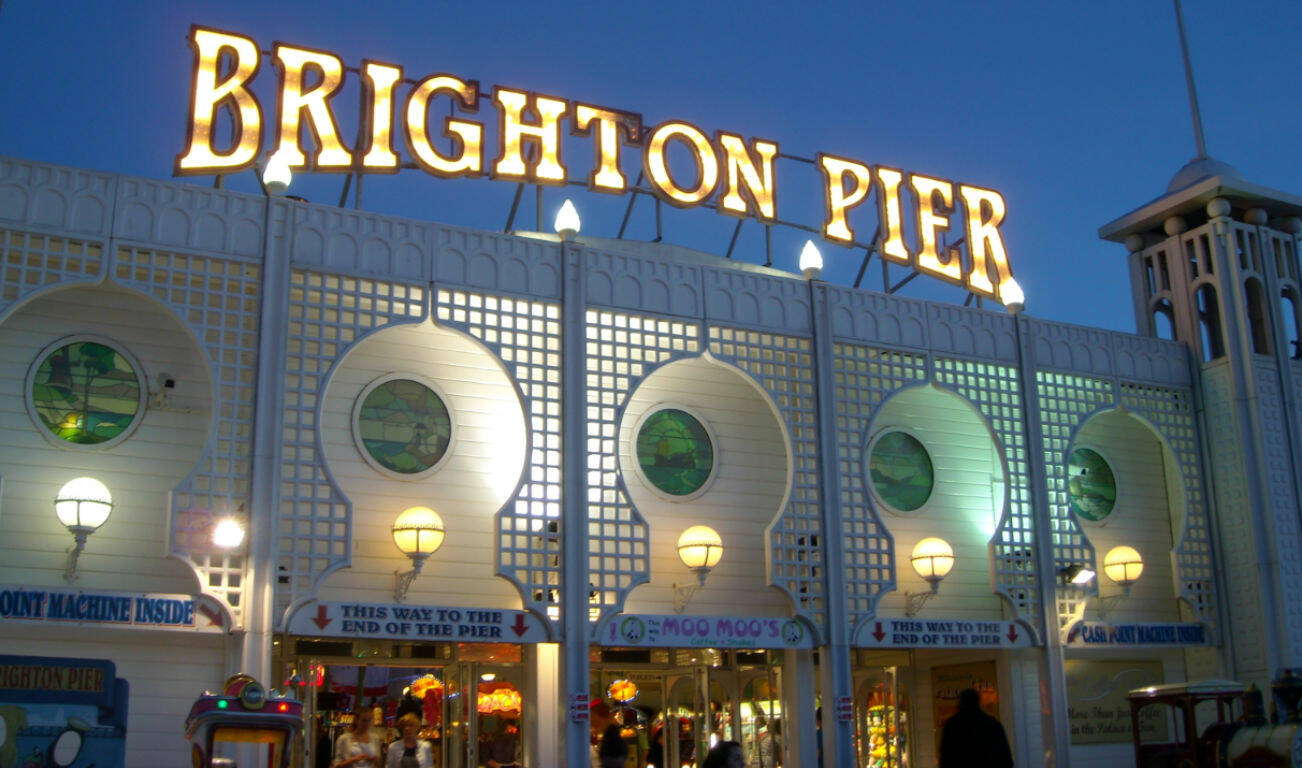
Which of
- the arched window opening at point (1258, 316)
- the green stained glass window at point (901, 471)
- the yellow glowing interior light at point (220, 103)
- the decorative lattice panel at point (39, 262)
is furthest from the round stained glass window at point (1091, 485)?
the decorative lattice panel at point (39, 262)

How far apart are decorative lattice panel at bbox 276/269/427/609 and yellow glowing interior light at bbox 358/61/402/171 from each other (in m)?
2.09

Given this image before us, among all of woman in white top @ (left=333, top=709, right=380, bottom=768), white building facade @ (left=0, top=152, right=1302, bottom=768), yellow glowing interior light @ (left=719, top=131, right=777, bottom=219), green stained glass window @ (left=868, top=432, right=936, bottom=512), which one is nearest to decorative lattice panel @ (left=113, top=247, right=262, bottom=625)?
white building facade @ (left=0, top=152, right=1302, bottom=768)

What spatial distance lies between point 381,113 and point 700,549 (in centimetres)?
687

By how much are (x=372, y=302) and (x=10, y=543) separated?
14.7 feet

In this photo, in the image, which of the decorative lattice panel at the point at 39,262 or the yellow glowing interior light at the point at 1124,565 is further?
the yellow glowing interior light at the point at 1124,565

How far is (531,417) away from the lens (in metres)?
15.3

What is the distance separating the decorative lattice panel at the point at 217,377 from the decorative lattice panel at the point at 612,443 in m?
3.95

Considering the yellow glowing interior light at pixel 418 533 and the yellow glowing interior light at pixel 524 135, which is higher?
the yellow glowing interior light at pixel 524 135

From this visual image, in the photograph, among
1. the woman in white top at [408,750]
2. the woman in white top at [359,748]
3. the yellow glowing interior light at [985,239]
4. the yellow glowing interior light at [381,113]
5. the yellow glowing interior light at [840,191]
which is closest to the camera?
the woman in white top at [359,748]

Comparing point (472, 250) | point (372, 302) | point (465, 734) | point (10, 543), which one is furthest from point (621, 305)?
point (10, 543)

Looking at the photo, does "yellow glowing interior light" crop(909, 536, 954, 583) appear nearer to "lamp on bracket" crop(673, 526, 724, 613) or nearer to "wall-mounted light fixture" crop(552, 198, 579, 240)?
"lamp on bracket" crop(673, 526, 724, 613)

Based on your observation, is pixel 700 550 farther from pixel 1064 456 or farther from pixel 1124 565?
pixel 1124 565

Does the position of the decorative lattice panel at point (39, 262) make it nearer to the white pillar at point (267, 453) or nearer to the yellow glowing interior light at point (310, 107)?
the white pillar at point (267, 453)

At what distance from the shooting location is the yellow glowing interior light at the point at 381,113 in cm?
1638
